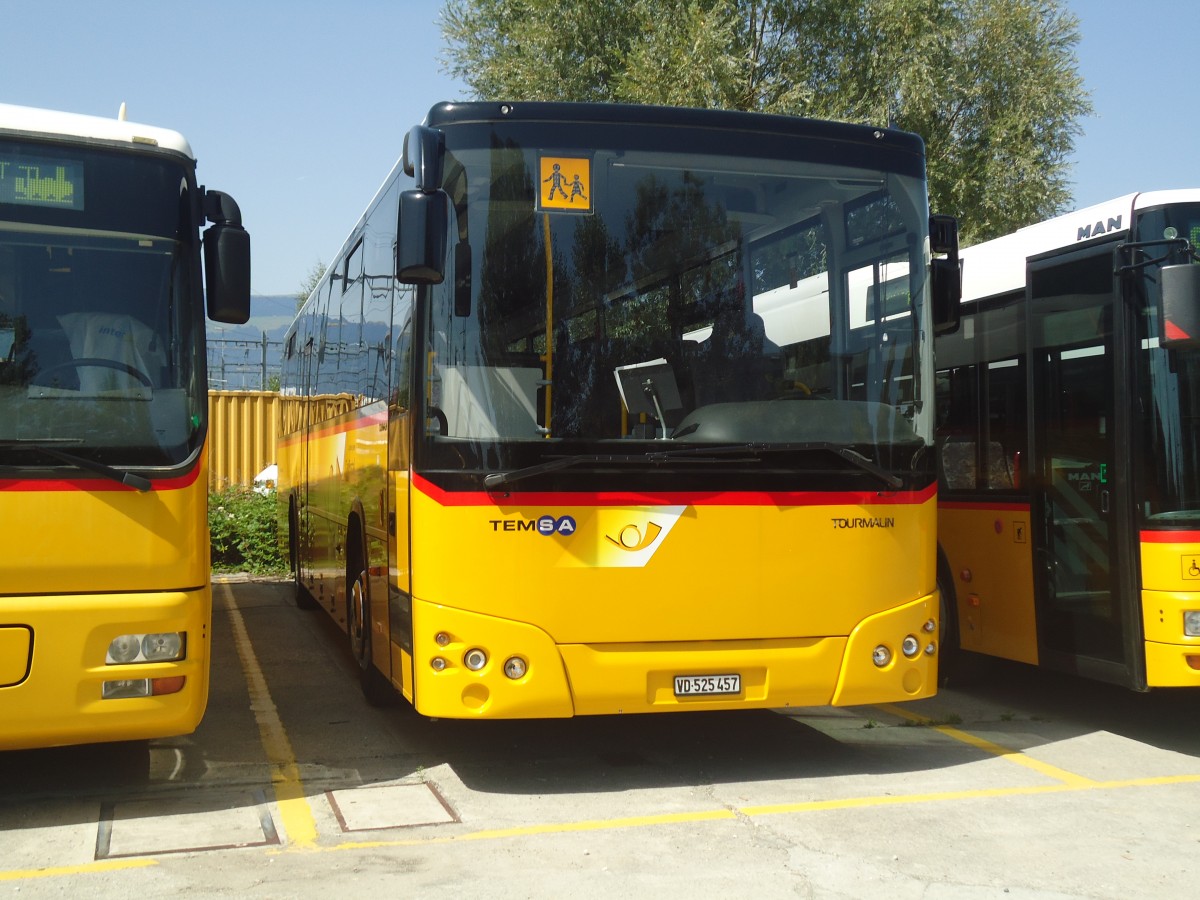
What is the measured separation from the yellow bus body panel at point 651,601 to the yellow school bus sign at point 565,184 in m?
1.47

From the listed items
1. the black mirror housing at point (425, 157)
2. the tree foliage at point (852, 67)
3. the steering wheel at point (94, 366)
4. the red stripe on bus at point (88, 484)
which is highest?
the tree foliage at point (852, 67)

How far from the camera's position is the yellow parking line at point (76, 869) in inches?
213

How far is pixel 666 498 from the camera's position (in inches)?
268

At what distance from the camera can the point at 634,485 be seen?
22.2 ft

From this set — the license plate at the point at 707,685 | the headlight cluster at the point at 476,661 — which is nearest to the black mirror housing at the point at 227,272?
the headlight cluster at the point at 476,661

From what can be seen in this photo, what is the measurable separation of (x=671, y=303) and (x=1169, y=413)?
9.76 ft

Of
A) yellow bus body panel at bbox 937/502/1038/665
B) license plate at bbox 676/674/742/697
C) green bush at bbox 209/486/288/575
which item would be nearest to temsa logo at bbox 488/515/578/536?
license plate at bbox 676/674/742/697

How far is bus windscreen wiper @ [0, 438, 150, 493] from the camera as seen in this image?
19.7ft

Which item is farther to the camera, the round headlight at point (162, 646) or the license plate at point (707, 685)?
the license plate at point (707, 685)

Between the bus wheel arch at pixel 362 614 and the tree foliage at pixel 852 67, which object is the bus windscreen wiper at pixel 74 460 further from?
the tree foliage at pixel 852 67

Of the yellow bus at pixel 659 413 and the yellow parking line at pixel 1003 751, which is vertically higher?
the yellow bus at pixel 659 413

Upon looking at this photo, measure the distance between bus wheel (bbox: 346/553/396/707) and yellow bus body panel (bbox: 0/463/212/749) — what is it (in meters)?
2.49

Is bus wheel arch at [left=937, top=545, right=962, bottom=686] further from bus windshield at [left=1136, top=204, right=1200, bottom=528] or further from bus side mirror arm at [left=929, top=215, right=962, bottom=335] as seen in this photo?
bus side mirror arm at [left=929, top=215, right=962, bottom=335]

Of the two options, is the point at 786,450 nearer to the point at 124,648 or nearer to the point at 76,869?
the point at 124,648
